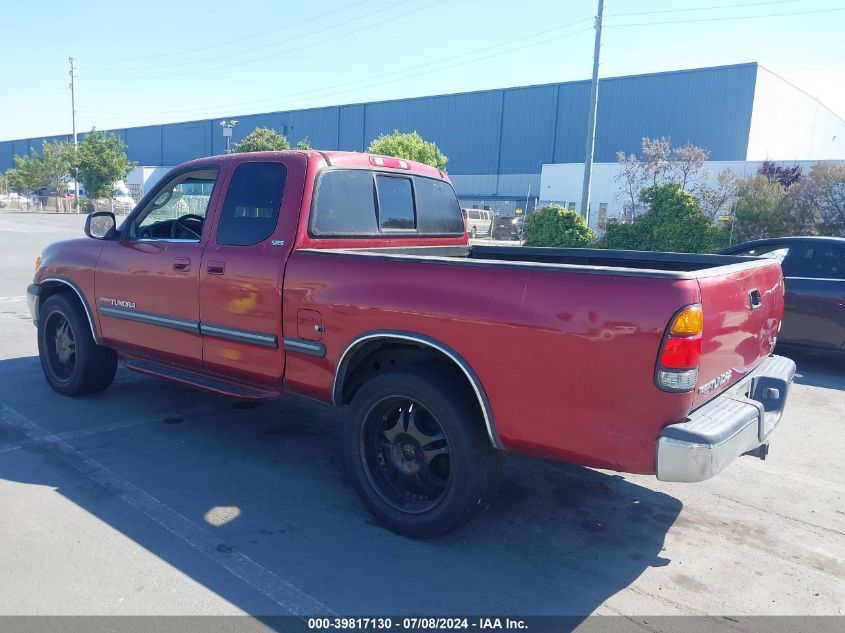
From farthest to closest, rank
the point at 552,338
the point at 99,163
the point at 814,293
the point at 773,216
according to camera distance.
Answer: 1. the point at 99,163
2. the point at 773,216
3. the point at 814,293
4. the point at 552,338

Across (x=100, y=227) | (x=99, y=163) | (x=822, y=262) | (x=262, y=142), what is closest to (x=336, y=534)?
(x=100, y=227)

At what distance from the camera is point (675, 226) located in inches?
569

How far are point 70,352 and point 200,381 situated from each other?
79.0 inches

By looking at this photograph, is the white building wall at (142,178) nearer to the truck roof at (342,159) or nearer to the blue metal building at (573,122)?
the blue metal building at (573,122)

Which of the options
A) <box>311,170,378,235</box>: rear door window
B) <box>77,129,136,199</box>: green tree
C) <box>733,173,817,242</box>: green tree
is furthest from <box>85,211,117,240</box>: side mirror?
Result: <box>77,129,136,199</box>: green tree

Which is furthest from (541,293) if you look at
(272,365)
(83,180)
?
(83,180)

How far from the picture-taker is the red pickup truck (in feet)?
9.26

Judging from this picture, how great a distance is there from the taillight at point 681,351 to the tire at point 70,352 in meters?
4.83

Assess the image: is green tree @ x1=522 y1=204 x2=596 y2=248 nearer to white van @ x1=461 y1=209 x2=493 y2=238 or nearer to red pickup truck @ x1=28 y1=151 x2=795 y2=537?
red pickup truck @ x1=28 y1=151 x2=795 y2=537

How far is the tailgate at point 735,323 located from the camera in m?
2.92

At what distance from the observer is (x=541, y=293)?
299cm

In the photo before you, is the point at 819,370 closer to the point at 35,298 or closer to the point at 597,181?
the point at 35,298

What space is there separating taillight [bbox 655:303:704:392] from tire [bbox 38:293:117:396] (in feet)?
15.8

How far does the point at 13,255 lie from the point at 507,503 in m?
18.8
